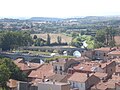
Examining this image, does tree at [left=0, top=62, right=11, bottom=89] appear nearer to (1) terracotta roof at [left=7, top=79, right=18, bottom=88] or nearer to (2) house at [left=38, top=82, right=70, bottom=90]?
(1) terracotta roof at [left=7, top=79, right=18, bottom=88]

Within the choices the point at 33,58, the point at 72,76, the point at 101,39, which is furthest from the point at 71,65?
the point at 101,39

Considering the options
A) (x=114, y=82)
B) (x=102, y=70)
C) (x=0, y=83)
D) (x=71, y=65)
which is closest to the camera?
(x=0, y=83)

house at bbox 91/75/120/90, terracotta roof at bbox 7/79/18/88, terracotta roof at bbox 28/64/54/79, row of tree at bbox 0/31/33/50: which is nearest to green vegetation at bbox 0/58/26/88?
terracotta roof at bbox 7/79/18/88

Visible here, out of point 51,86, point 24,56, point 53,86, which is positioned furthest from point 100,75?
point 24,56

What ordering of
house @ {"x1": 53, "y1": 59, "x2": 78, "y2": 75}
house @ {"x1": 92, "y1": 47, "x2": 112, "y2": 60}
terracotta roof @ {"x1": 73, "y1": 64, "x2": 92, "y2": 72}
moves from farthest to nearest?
1. house @ {"x1": 92, "y1": 47, "x2": 112, "y2": 60}
2. house @ {"x1": 53, "y1": 59, "x2": 78, "y2": 75}
3. terracotta roof @ {"x1": 73, "y1": 64, "x2": 92, "y2": 72}

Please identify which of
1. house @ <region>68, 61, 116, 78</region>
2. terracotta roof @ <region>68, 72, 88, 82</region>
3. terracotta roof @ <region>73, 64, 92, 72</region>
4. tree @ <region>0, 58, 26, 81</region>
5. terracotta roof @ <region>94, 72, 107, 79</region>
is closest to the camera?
terracotta roof @ <region>68, 72, 88, 82</region>

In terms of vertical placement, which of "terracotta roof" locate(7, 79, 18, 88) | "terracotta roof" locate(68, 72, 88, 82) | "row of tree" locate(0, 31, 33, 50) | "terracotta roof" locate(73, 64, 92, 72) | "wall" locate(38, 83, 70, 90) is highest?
"wall" locate(38, 83, 70, 90)

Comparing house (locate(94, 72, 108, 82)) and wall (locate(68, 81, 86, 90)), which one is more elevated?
house (locate(94, 72, 108, 82))

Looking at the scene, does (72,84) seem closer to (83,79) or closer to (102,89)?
(83,79)

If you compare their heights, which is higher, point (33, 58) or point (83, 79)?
point (83, 79)
